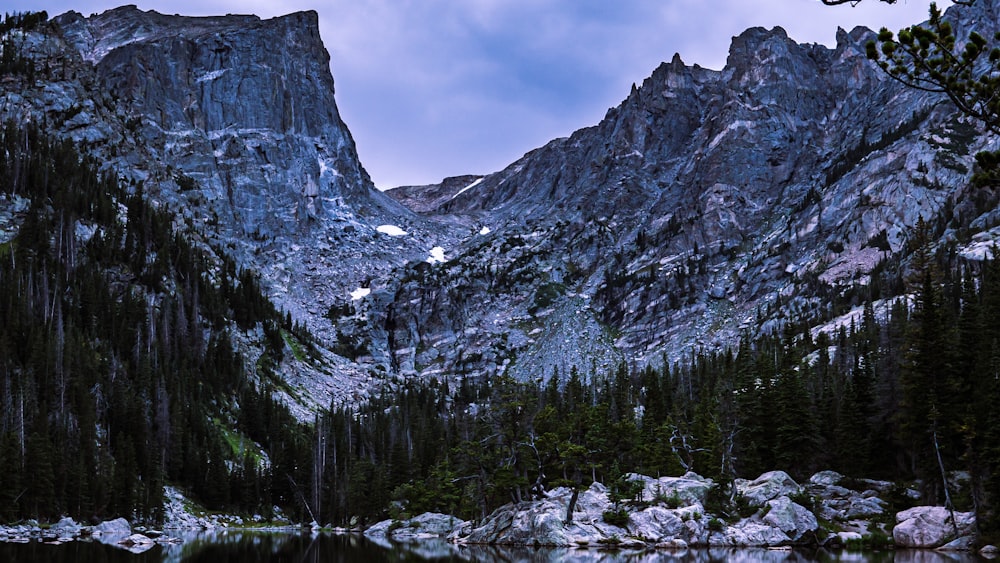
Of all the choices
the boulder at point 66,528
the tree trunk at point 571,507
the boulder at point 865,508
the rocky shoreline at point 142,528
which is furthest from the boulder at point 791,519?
the boulder at point 66,528

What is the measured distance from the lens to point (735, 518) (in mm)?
55844

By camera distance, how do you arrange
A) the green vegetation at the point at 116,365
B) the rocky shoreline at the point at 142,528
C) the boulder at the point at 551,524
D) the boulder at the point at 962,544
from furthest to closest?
the green vegetation at the point at 116,365
the rocky shoreline at the point at 142,528
the boulder at the point at 551,524
the boulder at the point at 962,544

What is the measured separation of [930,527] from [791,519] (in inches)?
334

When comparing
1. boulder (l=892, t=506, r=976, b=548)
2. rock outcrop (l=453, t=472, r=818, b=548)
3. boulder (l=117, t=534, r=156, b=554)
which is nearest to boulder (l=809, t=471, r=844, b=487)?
rock outcrop (l=453, t=472, r=818, b=548)

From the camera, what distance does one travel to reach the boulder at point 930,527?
149 feet

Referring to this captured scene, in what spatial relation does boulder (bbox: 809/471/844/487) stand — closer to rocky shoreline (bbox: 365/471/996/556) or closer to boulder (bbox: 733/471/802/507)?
rocky shoreline (bbox: 365/471/996/556)

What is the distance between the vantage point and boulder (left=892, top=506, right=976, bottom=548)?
4538cm

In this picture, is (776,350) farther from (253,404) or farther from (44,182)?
(44,182)

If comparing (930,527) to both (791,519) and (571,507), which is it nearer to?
(791,519)

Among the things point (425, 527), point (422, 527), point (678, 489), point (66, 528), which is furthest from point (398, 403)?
point (678, 489)

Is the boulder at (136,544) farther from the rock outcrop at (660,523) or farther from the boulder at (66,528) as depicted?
the rock outcrop at (660,523)

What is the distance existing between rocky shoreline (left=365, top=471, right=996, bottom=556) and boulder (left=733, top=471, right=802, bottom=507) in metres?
0.07

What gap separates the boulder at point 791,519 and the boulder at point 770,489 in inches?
38.6

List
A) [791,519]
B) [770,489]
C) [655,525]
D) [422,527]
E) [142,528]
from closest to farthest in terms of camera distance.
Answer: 1. [791,519]
2. [655,525]
3. [770,489]
4. [142,528]
5. [422,527]
